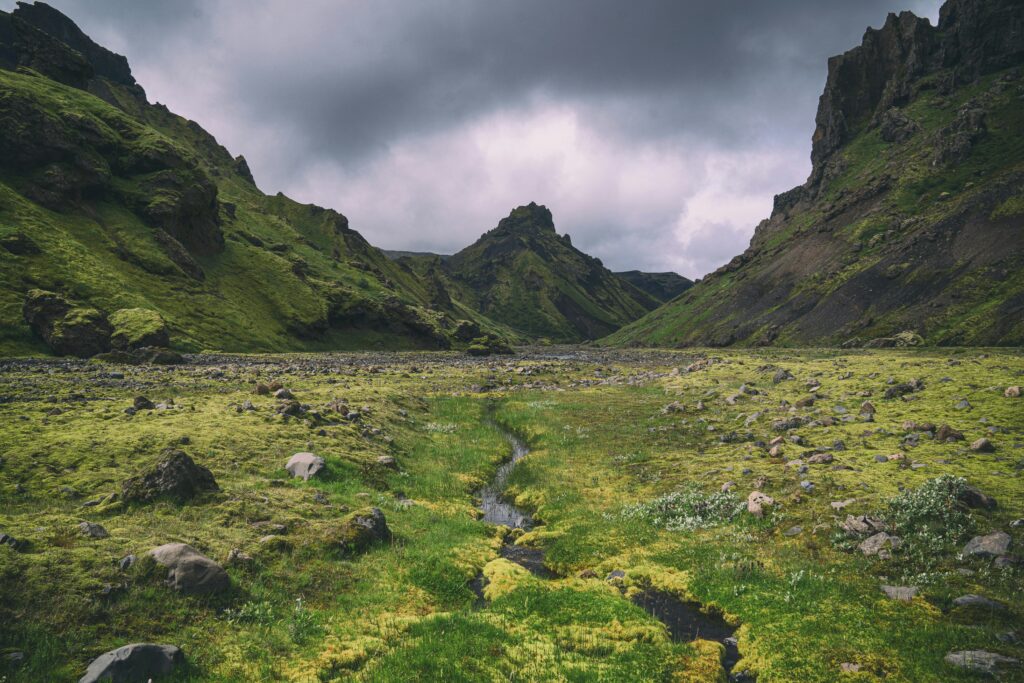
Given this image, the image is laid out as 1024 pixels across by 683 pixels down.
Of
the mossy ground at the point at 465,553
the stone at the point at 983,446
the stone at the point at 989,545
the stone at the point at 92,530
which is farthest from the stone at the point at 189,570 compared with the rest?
the stone at the point at 983,446

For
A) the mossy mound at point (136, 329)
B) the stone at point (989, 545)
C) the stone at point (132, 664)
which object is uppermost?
the mossy mound at point (136, 329)

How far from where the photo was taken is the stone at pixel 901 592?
10.9 m

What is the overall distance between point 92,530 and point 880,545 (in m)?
20.7

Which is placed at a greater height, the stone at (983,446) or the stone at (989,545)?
the stone at (983,446)

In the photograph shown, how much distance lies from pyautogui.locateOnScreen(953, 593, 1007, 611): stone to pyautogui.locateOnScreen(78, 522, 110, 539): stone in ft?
65.3

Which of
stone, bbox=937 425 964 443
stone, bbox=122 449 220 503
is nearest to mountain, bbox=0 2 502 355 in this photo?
stone, bbox=122 449 220 503

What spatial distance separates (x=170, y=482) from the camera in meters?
13.9

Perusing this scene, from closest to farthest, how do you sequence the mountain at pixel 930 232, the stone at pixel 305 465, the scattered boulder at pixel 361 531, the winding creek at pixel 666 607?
the winding creek at pixel 666 607, the scattered boulder at pixel 361 531, the stone at pixel 305 465, the mountain at pixel 930 232

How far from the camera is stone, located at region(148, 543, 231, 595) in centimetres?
1024

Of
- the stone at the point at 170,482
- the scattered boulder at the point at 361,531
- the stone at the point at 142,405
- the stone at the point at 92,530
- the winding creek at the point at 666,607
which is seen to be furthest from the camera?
the stone at the point at 142,405

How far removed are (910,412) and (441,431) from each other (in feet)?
90.6

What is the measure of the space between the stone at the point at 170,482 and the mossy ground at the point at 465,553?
0.58m

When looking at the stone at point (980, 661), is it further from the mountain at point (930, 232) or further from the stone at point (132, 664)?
the mountain at point (930, 232)

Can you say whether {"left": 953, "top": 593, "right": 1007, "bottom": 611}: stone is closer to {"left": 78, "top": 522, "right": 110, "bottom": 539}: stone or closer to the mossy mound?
{"left": 78, "top": 522, "right": 110, "bottom": 539}: stone
